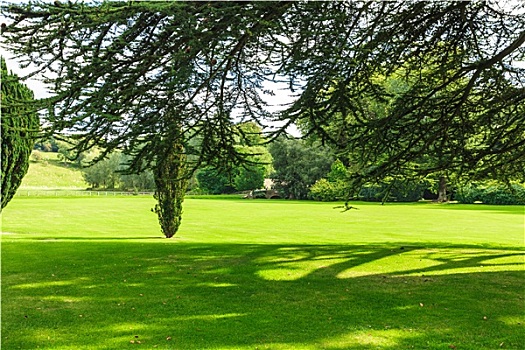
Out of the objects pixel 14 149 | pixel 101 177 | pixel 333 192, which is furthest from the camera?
pixel 101 177

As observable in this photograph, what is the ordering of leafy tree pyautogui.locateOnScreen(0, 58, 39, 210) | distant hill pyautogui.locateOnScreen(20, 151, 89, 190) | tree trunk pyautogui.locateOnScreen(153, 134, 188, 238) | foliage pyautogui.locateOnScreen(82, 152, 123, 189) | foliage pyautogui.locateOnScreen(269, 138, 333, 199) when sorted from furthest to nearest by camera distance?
1. distant hill pyautogui.locateOnScreen(20, 151, 89, 190)
2. foliage pyautogui.locateOnScreen(82, 152, 123, 189)
3. foliage pyautogui.locateOnScreen(269, 138, 333, 199)
4. tree trunk pyautogui.locateOnScreen(153, 134, 188, 238)
5. leafy tree pyautogui.locateOnScreen(0, 58, 39, 210)

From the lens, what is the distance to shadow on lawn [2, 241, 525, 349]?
15.8 feet

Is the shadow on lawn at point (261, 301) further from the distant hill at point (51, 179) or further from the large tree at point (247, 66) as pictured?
the distant hill at point (51, 179)

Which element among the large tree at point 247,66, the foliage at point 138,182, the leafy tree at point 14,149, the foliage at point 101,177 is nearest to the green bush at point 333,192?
the large tree at point 247,66

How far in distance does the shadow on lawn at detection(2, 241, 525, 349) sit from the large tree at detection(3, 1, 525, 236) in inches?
67.9

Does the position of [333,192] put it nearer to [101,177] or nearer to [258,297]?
[258,297]

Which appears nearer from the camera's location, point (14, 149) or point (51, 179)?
point (14, 149)

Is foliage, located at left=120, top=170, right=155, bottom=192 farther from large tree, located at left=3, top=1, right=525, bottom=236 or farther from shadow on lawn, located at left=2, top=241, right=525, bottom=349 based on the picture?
large tree, located at left=3, top=1, right=525, bottom=236

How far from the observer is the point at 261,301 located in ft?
20.3

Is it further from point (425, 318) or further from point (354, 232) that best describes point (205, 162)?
point (354, 232)

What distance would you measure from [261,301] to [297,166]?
122 ft

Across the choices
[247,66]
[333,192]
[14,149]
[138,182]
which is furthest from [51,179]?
[247,66]

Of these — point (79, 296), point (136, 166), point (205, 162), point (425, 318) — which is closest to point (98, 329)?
point (79, 296)

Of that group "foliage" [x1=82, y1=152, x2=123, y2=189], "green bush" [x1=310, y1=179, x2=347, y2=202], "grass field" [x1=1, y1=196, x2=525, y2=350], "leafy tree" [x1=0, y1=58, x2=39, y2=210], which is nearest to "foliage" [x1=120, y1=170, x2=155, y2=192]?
"foliage" [x1=82, y1=152, x2=123, y2=189]
